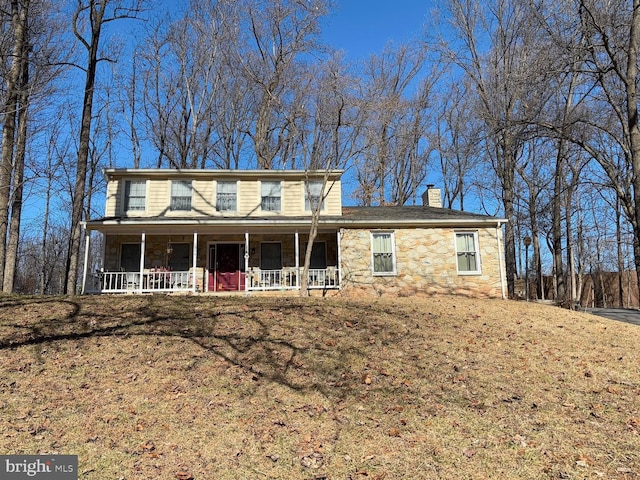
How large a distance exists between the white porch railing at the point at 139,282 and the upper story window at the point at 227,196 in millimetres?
2716

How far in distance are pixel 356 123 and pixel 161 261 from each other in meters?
8.05

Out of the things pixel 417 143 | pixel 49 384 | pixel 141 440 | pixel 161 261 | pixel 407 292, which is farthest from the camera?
pixel 417 143

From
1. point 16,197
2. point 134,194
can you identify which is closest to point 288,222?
point 134,194

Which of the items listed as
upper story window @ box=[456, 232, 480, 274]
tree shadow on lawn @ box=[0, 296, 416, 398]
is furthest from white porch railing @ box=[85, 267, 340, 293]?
upper story window @ box=[456, 232, 480, 274]

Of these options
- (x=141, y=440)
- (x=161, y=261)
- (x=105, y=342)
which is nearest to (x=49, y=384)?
(x=105, y=342)

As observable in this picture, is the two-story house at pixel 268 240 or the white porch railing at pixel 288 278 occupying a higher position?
the two-story house at pixel 268 240

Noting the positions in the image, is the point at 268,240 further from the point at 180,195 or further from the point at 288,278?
the point at 180,195

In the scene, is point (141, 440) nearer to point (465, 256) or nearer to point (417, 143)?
point (465, 256)

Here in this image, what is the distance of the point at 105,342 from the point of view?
6.64 meters

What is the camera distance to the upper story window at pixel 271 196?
1501 cm

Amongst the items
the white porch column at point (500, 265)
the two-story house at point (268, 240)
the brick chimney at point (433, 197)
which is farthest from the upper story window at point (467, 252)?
the brick chimney at point (433, 197)

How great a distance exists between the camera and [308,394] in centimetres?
528

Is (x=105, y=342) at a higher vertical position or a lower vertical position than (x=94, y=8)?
lower

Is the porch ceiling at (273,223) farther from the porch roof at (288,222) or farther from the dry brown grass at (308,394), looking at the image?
the dry brown grass at (308,394)
